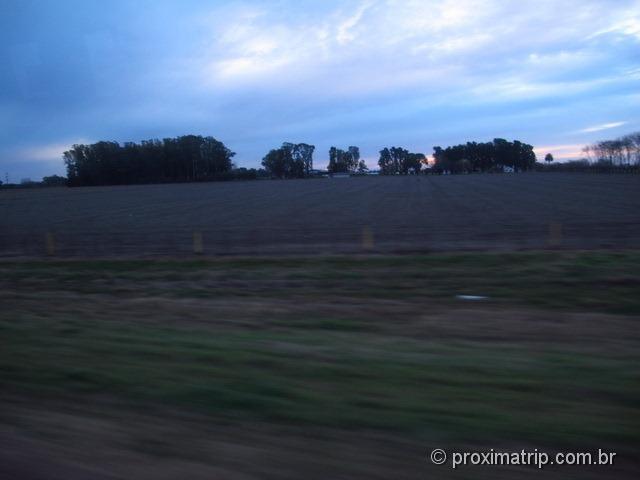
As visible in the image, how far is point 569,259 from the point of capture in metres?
16.0

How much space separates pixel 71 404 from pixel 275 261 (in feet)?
42.7

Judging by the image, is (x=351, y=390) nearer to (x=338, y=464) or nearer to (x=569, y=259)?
(x=338, y=464)

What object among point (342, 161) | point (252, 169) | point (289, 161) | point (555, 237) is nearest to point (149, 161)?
point (252, 169)

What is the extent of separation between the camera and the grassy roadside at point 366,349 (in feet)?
16.2

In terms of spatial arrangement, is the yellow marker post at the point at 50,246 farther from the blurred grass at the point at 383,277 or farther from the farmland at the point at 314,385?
the farmland at the point at 314,385

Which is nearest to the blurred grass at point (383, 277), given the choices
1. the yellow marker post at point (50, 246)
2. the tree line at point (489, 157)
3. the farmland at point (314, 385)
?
the farmland at point (314, 385)

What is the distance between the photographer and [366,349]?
288 inches

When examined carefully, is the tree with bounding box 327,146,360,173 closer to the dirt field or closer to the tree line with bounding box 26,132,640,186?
the tree line with bounding box 26,132,640,186

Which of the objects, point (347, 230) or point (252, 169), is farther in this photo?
point (252, 169)

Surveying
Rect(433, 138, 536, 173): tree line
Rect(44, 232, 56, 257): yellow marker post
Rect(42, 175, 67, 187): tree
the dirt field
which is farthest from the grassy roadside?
Rect(433, 138, 536, 173): tree line

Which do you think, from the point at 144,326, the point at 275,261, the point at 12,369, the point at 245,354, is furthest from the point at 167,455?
the point at 275,261

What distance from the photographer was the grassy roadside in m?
4.93

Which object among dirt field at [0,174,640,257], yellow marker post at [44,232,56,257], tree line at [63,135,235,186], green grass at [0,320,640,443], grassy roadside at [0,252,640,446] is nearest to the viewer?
green grass at [0,320,640,443]

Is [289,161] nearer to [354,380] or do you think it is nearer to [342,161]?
[342,161]
